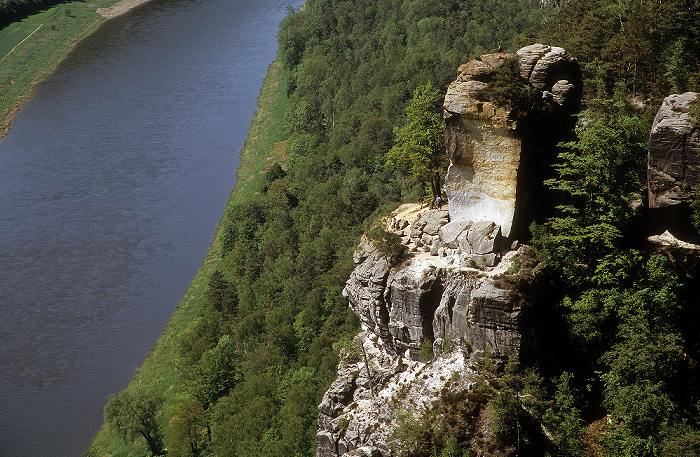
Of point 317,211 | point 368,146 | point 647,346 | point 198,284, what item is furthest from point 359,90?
point 647,346

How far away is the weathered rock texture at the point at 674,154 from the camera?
2936cm

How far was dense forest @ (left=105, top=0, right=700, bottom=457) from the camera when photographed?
2886 centimetres

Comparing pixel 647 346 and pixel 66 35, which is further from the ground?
pixel 66 35

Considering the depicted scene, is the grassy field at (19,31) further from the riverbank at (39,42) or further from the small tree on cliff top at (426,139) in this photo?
the small tree on cliff top at (426,139)

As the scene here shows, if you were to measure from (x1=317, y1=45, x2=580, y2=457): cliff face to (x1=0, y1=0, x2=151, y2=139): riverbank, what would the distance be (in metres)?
97.8

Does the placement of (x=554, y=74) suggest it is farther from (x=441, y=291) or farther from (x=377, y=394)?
(x=377, y=394)

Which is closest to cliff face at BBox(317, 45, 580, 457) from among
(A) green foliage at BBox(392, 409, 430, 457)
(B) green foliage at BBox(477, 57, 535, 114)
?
(B) green foliage at BBox(477, 57, 535, 114)

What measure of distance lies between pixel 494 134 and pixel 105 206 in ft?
227

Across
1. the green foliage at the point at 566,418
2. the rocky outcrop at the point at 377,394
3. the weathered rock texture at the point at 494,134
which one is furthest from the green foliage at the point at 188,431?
the green foliage at the point at 566,418

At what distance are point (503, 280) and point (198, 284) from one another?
166ft

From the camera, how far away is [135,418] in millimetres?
54500

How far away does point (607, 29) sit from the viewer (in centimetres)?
4394

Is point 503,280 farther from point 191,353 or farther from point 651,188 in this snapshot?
point 191,353

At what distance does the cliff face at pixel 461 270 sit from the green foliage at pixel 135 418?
2521cm
